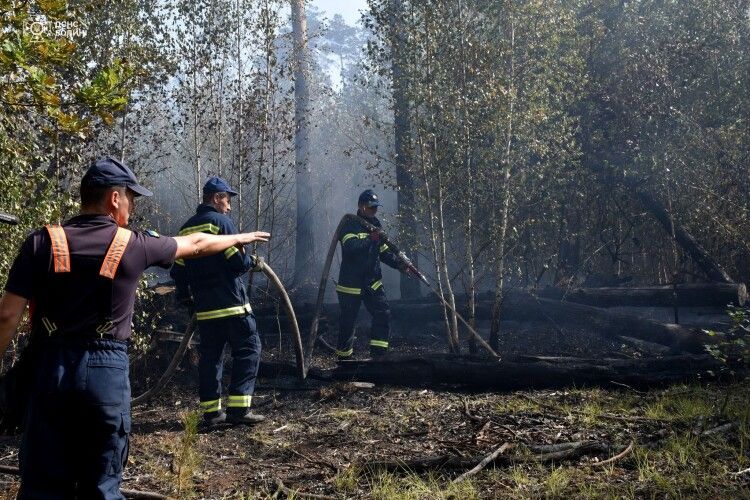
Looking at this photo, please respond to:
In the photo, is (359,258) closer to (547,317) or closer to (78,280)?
(547,317)

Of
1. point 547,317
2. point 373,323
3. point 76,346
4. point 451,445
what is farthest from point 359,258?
point 76,346

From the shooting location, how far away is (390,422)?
6.31 m

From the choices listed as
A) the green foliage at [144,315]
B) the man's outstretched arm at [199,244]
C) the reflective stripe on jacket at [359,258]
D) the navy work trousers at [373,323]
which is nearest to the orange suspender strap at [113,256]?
the man's outstretched arm at [199,244]

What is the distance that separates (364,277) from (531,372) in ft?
9.49

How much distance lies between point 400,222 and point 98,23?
495 cm

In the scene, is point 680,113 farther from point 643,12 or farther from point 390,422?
point 390,422

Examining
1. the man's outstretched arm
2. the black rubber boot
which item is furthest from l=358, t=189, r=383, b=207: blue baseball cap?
the man's outstretched arm

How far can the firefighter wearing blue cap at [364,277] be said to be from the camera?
30.0ft

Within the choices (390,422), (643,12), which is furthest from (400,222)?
(643,12)

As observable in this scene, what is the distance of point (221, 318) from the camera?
659 centimetres

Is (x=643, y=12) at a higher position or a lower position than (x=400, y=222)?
higher

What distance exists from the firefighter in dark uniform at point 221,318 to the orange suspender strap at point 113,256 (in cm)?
310

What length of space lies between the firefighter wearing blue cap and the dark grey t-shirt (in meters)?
5.84

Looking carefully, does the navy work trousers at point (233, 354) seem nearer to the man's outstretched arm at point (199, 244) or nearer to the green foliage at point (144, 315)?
the green foliage at point (144, 315)
